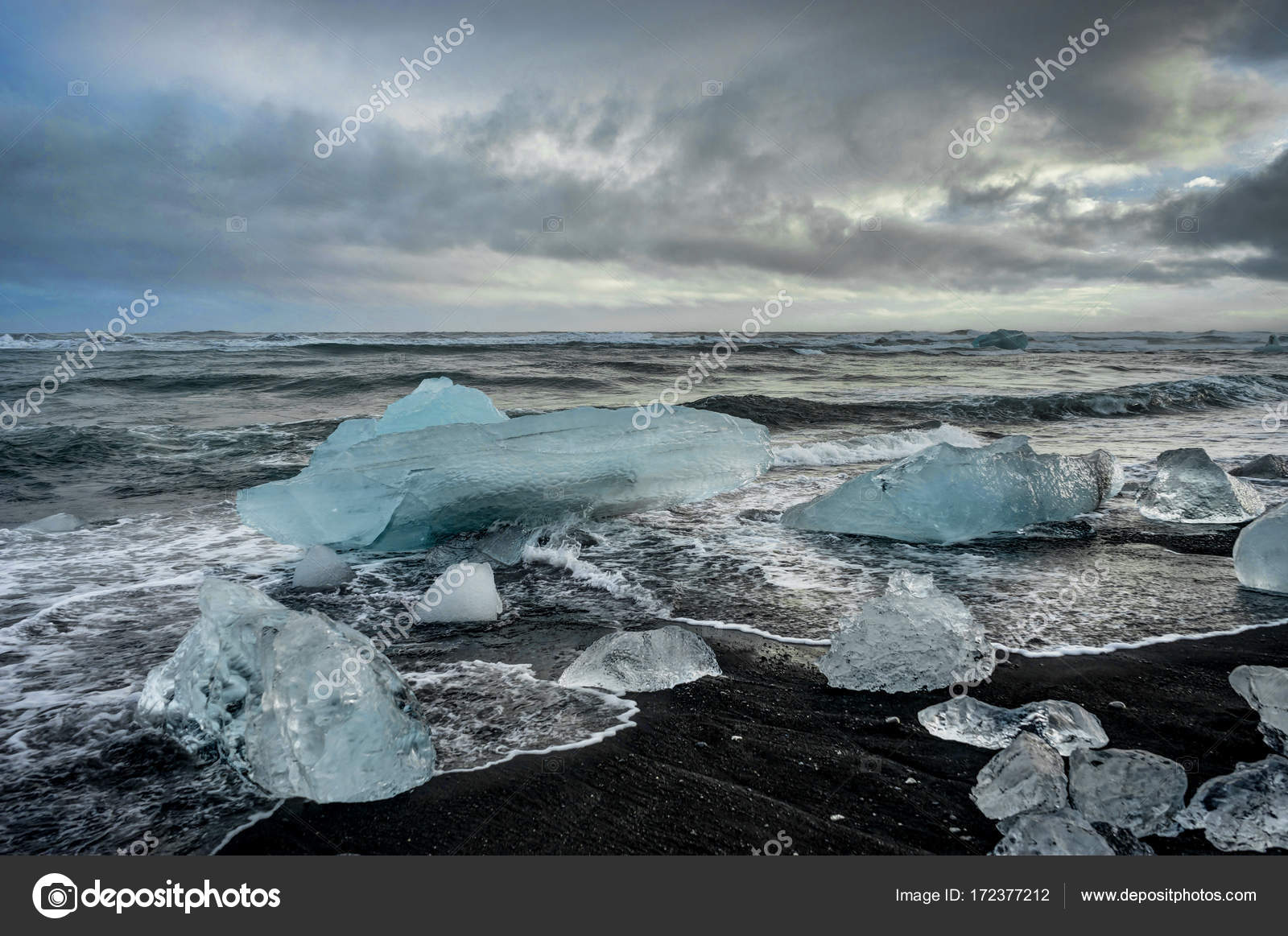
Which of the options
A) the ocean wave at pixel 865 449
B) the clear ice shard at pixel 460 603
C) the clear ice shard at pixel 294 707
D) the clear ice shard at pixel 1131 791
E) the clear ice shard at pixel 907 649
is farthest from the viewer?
the ocean wave at pixel 865 449

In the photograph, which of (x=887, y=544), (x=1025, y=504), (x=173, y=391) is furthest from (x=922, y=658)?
(x=173, y=391)

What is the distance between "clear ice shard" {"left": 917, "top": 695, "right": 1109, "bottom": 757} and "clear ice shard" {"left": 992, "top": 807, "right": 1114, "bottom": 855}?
43 centimetres

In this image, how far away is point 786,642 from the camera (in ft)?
9.29

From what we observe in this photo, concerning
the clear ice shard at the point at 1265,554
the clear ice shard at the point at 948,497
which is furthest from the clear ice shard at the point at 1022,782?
the clear ice shard at the point at 948,497

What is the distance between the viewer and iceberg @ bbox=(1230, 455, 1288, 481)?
19.3 ft

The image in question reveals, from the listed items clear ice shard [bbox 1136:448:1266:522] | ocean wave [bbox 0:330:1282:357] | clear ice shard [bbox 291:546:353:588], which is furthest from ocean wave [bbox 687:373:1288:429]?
ocean wave [bbox 0:330:1282:357]

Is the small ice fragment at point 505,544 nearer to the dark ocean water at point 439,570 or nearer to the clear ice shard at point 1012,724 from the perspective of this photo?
the dark ocean water at point 439,570

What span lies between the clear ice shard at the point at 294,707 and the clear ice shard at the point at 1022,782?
4.65 ft

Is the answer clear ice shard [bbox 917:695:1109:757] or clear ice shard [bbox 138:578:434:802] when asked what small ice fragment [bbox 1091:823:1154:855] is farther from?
clear ice shard [bbox 138:578:434:802]

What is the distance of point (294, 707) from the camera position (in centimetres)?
189

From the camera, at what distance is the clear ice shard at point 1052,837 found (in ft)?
5.10
